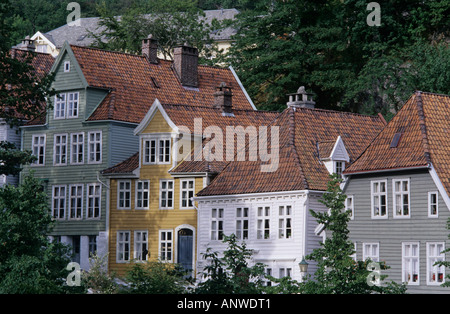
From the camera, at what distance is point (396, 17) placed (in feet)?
212

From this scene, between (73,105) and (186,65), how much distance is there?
828 centimetres

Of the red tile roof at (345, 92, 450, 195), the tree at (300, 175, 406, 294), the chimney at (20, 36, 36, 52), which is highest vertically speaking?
the chimney at (20, 36, 36, 52)

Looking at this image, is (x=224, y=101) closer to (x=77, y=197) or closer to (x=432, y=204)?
(x=77, y=197)

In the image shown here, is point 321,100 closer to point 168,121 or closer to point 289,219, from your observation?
point 168,121

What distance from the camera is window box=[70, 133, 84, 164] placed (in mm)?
59875

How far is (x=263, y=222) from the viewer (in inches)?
1945

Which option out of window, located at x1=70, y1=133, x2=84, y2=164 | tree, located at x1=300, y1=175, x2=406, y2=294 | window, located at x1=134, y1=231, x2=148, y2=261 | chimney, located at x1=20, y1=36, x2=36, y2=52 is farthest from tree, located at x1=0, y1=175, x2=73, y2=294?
chimney, located at x1=20, y1=36, x2=36, y2=52

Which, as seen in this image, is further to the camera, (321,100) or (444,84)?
(321,100)

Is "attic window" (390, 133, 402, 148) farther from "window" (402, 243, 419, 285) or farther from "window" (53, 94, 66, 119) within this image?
"window" (53, 94, 66, 119)

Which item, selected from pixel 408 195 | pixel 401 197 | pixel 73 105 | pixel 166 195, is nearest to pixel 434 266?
pixel 408 195

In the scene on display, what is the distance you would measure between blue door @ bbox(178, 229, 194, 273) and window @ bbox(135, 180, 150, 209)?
303cm

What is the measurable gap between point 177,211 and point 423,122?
16288mm

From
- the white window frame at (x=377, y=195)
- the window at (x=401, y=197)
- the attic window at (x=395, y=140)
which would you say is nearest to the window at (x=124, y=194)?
the white window frame at (x=377, y=195)
